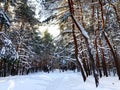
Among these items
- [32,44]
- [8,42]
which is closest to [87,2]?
[8,42]

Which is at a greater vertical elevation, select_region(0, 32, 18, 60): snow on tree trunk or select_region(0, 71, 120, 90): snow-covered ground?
select_region(0, 32, 18, 60): snow on tree trunk

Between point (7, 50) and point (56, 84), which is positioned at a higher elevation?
point (7, 50)

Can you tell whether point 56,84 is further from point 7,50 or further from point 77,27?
point 7,50

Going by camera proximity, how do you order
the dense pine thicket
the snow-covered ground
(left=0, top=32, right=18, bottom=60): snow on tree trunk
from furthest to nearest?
1. the dense pine thicket
2. the snow-covered ground
3. (left=0, top=32, right=18, bottom=60): snow on tree trunk

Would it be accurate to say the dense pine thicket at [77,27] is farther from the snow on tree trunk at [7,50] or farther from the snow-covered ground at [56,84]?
the snow-covered ground at [56,84]

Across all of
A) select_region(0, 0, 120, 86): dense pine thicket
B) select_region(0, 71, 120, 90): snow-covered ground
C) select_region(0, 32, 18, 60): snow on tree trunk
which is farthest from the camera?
select_region(0, 0, 120, 86): dense pine thicket

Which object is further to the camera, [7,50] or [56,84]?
[56,84]

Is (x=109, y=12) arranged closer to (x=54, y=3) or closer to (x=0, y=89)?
(x=54, y=3)

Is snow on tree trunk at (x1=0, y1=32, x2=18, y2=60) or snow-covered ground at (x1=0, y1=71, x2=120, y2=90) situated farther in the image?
snow-covered ground at (x1=0, y1=71, x2=120, y2=90)

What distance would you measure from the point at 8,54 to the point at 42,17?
5.67 meters

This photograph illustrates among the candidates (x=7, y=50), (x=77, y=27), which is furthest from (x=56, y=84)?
(x=7, y=50)

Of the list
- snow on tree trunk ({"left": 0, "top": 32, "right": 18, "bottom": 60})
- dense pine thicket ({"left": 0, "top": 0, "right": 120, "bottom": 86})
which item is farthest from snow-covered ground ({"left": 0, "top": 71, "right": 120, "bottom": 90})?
snow on tree trunk ({"left": 0, "top": 32, "right": 18, "bottom": 60})

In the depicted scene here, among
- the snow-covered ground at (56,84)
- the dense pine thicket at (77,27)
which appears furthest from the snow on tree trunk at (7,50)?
the snow-covered ground at (56,84)

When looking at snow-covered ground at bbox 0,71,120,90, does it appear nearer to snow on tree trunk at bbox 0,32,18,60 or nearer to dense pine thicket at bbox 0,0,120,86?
dense pine thicket at bbox 0,0,120,86
